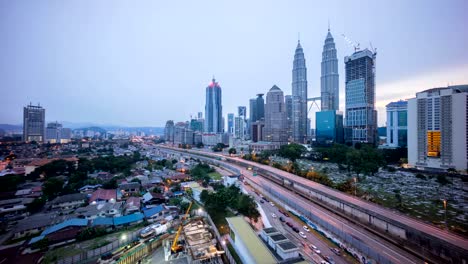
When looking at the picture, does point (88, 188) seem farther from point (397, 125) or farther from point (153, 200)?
point (397, 125)

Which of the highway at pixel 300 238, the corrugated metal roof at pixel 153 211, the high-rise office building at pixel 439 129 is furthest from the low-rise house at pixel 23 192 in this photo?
the high-rise office building at pixel 439 129

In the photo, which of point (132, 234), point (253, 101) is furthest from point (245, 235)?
point (253, 101)

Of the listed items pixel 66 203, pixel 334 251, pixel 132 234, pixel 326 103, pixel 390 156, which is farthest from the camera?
pixel 326 103

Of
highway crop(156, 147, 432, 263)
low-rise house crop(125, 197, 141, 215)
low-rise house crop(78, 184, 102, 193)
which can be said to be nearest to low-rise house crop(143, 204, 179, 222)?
low-rise house crop(125, 197, 141, 215)

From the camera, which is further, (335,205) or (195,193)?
(195,193)

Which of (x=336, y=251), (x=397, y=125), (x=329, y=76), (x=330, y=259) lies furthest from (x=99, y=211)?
(x=329, y=76)

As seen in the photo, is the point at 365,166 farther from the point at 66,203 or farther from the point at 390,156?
the point at 66,203

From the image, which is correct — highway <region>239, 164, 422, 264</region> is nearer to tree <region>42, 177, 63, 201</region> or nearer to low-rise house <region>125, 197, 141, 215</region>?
low-rise house <region>125, 197, 141, 215</region>
